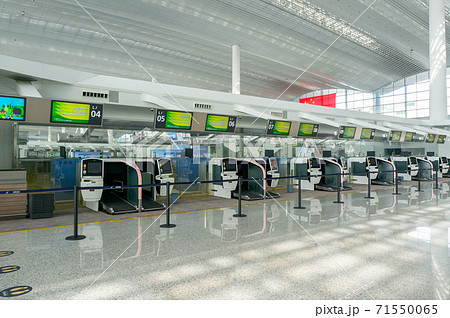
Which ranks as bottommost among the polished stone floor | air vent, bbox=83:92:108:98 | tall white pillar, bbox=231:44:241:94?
the polished stone floor

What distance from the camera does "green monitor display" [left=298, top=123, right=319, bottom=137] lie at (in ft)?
41.1

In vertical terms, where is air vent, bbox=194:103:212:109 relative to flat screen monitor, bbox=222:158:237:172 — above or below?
above

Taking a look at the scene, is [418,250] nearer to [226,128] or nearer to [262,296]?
[262,296]

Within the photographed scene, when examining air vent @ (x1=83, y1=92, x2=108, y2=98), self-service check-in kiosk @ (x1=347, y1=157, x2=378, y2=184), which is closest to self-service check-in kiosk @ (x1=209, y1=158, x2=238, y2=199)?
air vent @ (x1=83, y1=92, x2=108, y2=98)

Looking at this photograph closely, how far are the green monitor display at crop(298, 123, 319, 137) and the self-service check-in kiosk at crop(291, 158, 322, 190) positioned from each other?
114 centimetres

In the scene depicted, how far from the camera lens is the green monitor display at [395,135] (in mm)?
16469

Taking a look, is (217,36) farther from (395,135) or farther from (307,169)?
(395,135)

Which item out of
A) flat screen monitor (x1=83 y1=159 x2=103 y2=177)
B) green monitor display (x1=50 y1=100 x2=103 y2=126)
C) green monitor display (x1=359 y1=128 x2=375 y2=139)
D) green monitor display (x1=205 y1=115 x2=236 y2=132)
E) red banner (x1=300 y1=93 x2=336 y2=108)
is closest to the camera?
green monitor display (x1=50 y1=100 x2=103 y2=126)

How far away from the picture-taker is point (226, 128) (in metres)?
10.5

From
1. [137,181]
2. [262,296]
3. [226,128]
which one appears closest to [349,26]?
[226,128]

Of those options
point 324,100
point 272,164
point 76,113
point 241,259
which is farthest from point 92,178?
point 324,100

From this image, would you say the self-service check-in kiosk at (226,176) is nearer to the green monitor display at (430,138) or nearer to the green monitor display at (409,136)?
the green monitor display at (409,136)

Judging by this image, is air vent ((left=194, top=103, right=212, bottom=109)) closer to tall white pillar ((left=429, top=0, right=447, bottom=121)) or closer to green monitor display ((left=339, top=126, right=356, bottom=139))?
green monitor display ((left=339, top=126, right=356, bottom=139))
